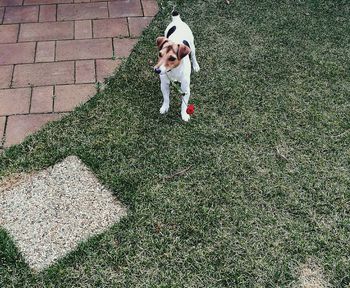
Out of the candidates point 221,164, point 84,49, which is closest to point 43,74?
point 84,49

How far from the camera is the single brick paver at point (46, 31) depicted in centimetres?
488

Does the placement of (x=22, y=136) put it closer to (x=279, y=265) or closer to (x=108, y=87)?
(x=108, y=87)

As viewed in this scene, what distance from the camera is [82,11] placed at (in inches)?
208

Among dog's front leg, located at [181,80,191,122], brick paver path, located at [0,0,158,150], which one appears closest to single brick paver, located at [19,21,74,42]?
brick paver path, located at [0,0,158,150]

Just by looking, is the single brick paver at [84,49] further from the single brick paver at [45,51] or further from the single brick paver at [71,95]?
the single brick paver at [71,95]

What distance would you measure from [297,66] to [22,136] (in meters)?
2.82

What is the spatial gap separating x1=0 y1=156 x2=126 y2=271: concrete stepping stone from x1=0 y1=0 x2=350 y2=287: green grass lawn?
0.27 ft

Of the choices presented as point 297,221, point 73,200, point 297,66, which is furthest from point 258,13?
point 73,200

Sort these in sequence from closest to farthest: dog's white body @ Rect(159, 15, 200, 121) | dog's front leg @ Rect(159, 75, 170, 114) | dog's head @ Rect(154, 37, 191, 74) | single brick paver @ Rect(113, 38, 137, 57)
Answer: dog's head @ Rect(154, 37, 191, 74) → dog's white body @ Rect(159, 15, 200, 121) → dog's front leg @ Rect(159, 75, 170, 114) → single brick paver @ Rect(113, 38, 137, 57)

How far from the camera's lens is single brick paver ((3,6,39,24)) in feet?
16.8

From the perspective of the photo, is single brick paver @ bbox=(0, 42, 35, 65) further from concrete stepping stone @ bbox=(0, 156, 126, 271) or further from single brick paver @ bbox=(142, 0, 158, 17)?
concrete stepping stone @ bbox=(0, 156, 126, 271)

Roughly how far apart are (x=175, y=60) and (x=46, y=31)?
2196mm

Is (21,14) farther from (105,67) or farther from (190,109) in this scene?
(190,109)

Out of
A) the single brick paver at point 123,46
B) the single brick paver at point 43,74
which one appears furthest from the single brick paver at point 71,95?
the single brick paver at point 123,46
